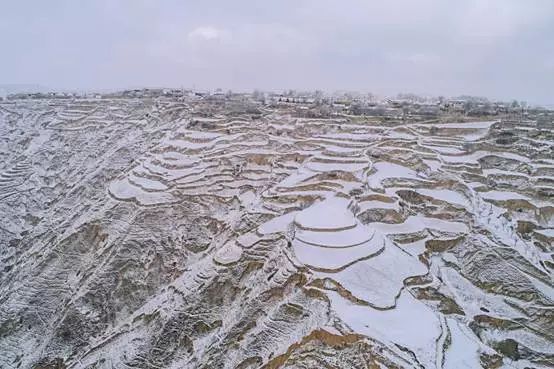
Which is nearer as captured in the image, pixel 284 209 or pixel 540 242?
pixel 540 242

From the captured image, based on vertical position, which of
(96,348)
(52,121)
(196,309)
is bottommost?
(96,348)

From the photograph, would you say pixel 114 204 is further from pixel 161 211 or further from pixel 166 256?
pixel 166 256

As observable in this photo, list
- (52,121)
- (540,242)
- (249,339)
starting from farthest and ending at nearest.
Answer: (52,121) → (540,242) → (249,339)

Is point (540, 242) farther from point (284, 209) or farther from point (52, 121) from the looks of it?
point (52, 121)

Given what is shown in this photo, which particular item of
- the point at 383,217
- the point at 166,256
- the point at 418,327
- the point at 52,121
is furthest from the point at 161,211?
the point at 52,121

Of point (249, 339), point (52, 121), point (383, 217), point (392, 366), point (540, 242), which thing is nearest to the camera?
→ point (392, 366)

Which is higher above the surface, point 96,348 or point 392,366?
point 392,366

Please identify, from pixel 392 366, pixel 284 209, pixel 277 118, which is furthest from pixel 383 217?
pixel 277 118
